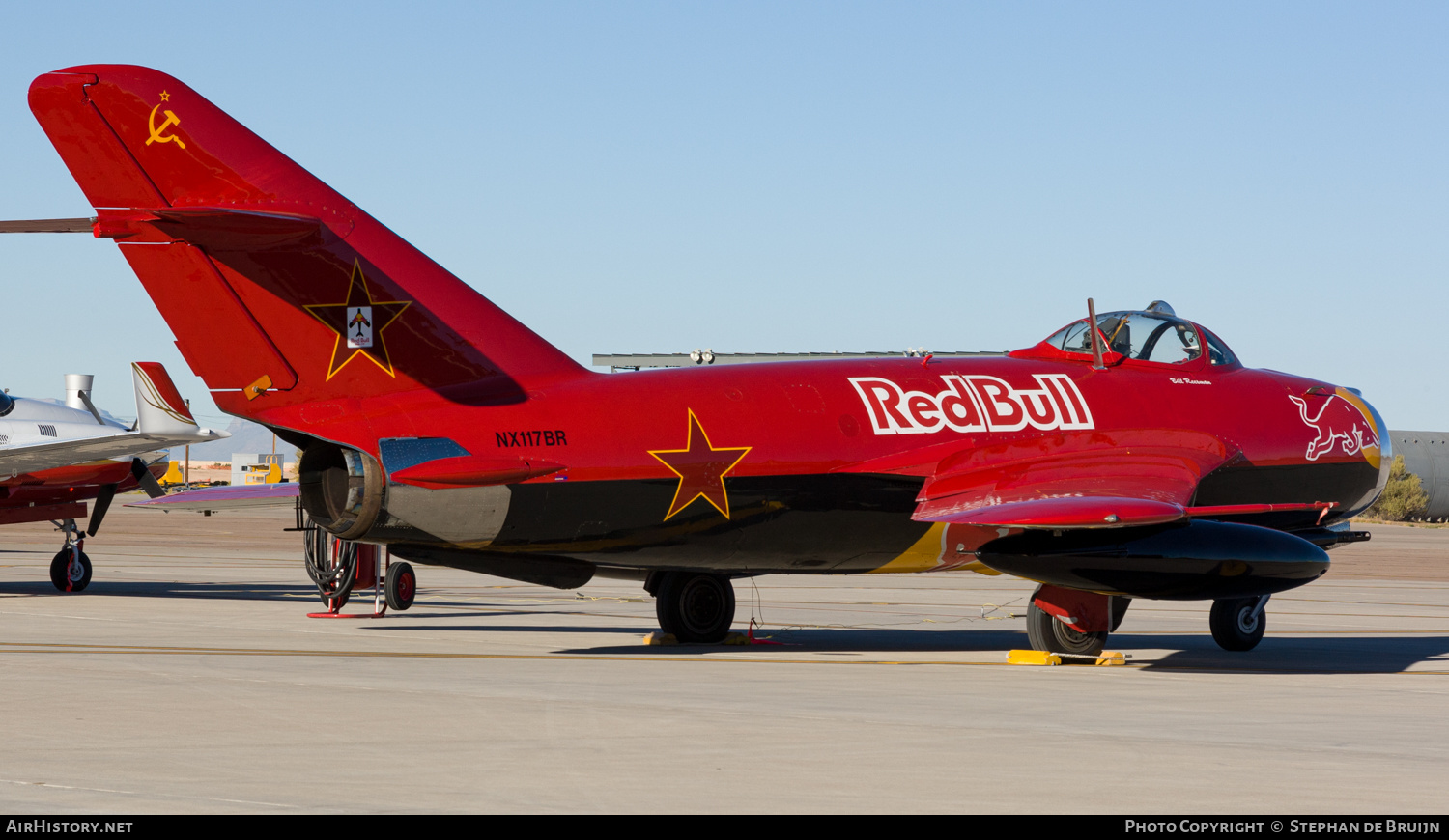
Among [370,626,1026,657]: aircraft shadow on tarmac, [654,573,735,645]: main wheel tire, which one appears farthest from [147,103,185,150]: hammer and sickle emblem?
[654,573,735,645]: main wheel tire

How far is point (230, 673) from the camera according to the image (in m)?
13.8

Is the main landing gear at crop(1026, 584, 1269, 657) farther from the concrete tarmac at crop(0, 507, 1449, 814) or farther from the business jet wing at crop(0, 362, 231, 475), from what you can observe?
the business jet wing at crop(0, 362, 231, 475)

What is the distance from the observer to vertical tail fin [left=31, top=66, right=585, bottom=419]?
45.4 feet

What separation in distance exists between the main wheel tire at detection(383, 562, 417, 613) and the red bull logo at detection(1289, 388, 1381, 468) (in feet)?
42.4

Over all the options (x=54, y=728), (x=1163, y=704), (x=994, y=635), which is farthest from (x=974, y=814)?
(x=994, y=635)

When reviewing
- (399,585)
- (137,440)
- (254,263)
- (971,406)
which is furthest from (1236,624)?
(137,440)

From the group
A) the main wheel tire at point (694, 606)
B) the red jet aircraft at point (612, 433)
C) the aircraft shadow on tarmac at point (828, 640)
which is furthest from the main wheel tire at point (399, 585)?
the red jet aircraft at point (612, 433)

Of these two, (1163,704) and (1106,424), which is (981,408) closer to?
(1106,424)

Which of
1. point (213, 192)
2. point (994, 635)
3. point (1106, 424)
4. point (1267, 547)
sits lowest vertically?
point (994, 635)

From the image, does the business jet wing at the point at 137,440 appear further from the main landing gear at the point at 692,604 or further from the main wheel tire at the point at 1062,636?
the main wheel tire at the point at 1062,636

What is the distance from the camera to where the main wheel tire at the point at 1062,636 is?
645 inches

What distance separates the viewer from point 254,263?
14055 millimetres

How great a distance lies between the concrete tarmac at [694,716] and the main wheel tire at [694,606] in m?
0.57

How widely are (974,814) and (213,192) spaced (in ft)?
32.6
